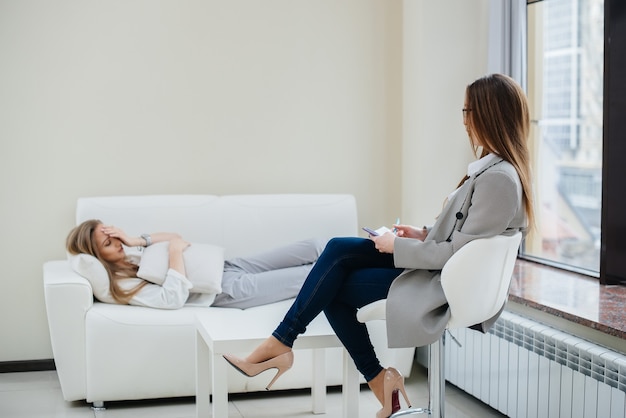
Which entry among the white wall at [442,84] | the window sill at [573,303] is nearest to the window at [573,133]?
the white wall at [442,84]

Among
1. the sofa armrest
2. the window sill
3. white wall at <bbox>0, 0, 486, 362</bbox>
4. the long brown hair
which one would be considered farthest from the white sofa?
the long brown hair

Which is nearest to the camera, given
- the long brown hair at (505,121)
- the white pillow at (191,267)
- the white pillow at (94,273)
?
the long brown hair at (505,121)

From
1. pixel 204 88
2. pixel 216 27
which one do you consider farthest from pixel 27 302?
pixel 216 27

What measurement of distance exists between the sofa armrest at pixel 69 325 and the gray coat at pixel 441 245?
1.60 metres

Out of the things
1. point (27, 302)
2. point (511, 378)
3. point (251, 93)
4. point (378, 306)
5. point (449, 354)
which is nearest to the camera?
point (378, 306)

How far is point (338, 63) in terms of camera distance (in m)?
4.50

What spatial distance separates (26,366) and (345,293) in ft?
7.24

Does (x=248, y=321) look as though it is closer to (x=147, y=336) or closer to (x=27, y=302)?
(x=147, y=336)

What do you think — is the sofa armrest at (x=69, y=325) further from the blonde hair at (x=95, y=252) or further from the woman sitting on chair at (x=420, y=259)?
the woman sitting on chair at (x=420, y=259)

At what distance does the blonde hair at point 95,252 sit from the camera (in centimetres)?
356

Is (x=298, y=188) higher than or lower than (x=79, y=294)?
higher

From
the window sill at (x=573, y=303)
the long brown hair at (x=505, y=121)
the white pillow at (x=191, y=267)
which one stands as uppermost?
the long brown hair at (x=505, y=121)

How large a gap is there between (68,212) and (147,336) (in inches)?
41.6

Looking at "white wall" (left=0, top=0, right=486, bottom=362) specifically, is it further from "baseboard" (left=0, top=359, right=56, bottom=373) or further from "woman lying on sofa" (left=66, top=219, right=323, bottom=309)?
"woman lying on sofa" (left=66, top=219, right=323, bottom=309)
